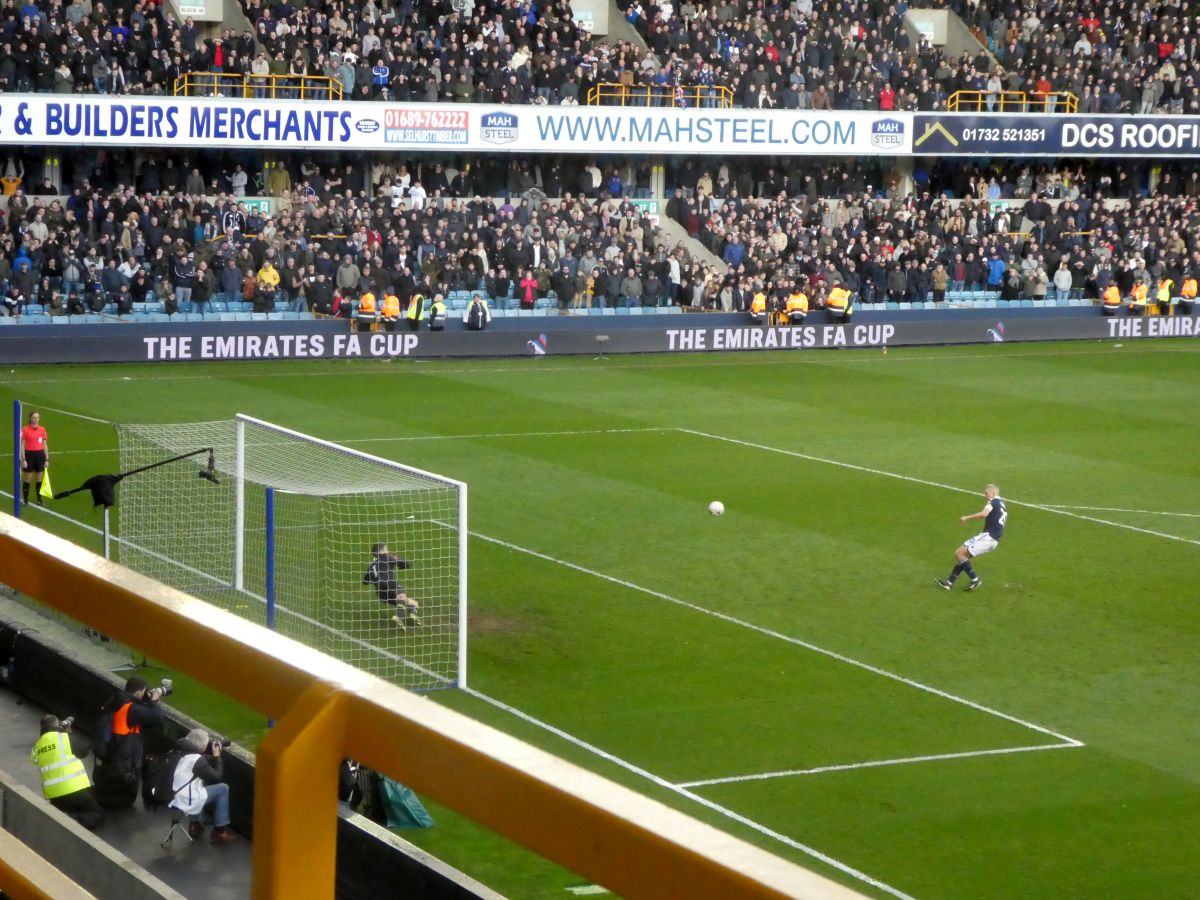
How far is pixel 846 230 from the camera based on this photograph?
1837 inches

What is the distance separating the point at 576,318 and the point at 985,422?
12.8m

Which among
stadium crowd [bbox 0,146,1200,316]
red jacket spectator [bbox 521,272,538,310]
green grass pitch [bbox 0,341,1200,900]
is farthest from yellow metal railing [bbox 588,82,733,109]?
green grass pitch [bbox 0,341,1200,900]

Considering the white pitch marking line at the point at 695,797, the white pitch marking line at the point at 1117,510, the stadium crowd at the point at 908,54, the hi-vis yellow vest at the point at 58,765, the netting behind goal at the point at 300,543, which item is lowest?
the white pitch marking line at the point at 695,797

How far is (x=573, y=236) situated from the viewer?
43000 millimetres

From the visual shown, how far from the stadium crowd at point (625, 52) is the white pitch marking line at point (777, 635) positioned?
2225 centimetres

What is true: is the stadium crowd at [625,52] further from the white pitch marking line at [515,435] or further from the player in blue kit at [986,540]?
the player in blue kit at [986,540]

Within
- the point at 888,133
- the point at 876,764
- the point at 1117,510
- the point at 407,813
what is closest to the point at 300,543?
the point at 876,764

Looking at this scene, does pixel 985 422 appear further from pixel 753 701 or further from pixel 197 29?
pixel 197 29

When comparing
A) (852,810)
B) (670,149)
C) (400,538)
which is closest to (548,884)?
(852,810)

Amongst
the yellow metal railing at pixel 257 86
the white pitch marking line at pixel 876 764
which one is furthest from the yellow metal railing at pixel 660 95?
the white pitch marking line at pixel 876 764

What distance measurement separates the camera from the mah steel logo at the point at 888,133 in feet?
155

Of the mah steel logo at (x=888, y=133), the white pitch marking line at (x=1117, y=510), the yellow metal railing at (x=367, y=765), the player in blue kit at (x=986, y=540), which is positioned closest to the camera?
the yellow metal railing at (x=367, y=765)

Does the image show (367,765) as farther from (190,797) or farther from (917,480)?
(917,480)

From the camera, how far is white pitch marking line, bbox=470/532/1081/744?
584 inches
